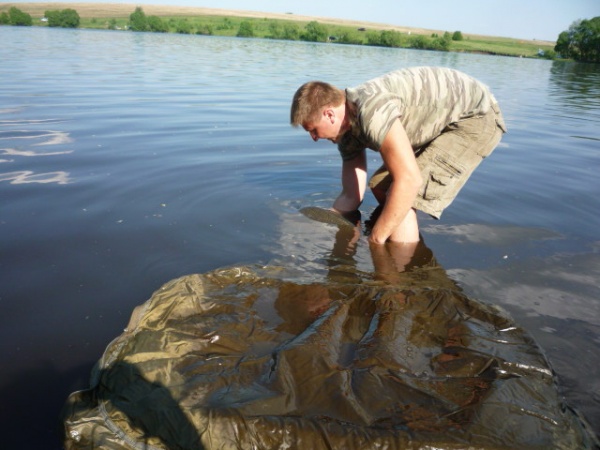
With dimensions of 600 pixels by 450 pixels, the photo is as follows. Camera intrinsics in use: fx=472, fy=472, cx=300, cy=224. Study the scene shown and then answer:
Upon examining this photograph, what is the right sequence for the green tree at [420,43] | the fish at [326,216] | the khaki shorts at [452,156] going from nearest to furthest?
the khaki shorts at [452,156], the fish at [326,216], the green tree at [420,43]

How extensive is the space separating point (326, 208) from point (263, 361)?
10.1 feet

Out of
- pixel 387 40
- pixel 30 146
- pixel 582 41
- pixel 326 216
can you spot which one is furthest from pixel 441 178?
pixel 387 40

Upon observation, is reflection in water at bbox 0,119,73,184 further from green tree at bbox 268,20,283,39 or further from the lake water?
green tree at bbox 268,20,283,39

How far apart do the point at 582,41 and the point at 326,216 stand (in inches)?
2676

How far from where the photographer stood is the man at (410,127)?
3.88m

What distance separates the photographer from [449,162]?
4.60 m

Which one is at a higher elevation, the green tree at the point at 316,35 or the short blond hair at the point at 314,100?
the green tree at the point at 316,35

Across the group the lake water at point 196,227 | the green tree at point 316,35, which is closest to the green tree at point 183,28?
the green tree at point 316,35

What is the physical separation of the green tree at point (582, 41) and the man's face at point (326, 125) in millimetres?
65106

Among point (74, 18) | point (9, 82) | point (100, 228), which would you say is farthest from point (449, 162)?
point (74, 18)

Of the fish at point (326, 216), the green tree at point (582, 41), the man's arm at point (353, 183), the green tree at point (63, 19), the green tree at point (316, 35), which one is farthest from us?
the green tree at point (316, 35)

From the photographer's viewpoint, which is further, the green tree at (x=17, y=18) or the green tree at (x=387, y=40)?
the green tree at (x=387, y=40)

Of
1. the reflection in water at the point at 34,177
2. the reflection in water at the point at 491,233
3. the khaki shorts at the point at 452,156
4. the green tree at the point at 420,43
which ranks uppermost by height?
the green tree at the point at 420,43

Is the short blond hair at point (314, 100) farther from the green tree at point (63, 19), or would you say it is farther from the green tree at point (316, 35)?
the green tree at point (63, 19)
